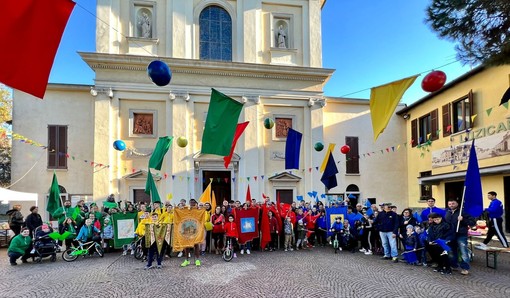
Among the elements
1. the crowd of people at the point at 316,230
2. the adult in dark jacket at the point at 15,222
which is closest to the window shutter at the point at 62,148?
the adult in dark jacket at the point at 15,222

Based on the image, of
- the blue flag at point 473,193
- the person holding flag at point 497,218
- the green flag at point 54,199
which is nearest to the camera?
the blue flag at point 473,193

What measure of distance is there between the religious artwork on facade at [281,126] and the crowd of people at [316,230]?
26.0 feet

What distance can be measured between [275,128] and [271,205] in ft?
29.9

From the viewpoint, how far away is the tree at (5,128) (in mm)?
24522

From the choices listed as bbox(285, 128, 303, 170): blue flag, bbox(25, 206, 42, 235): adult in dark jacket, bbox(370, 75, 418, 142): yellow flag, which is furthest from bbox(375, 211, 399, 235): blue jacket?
bbox(25, 206, 42, 235): adult in dark jacket

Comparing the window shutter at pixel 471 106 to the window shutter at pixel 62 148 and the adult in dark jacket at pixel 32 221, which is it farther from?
the window shutter at pixel 62 148

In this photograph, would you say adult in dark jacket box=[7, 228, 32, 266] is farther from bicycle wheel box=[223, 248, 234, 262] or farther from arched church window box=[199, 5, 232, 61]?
arched church window box=[199, 5, 232, 61]

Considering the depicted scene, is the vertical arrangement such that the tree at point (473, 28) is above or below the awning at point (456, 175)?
above

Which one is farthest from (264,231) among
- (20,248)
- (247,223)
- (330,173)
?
(20,248)

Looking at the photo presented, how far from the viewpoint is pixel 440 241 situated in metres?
9.10

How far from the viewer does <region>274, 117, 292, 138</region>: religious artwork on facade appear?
21.5 m

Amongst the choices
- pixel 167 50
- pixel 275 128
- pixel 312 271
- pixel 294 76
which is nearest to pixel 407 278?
pixel 312 271

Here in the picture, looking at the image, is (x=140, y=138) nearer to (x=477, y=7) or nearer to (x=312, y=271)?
(x=312, y=271)

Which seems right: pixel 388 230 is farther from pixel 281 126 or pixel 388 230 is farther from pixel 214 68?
pixel 214 68
